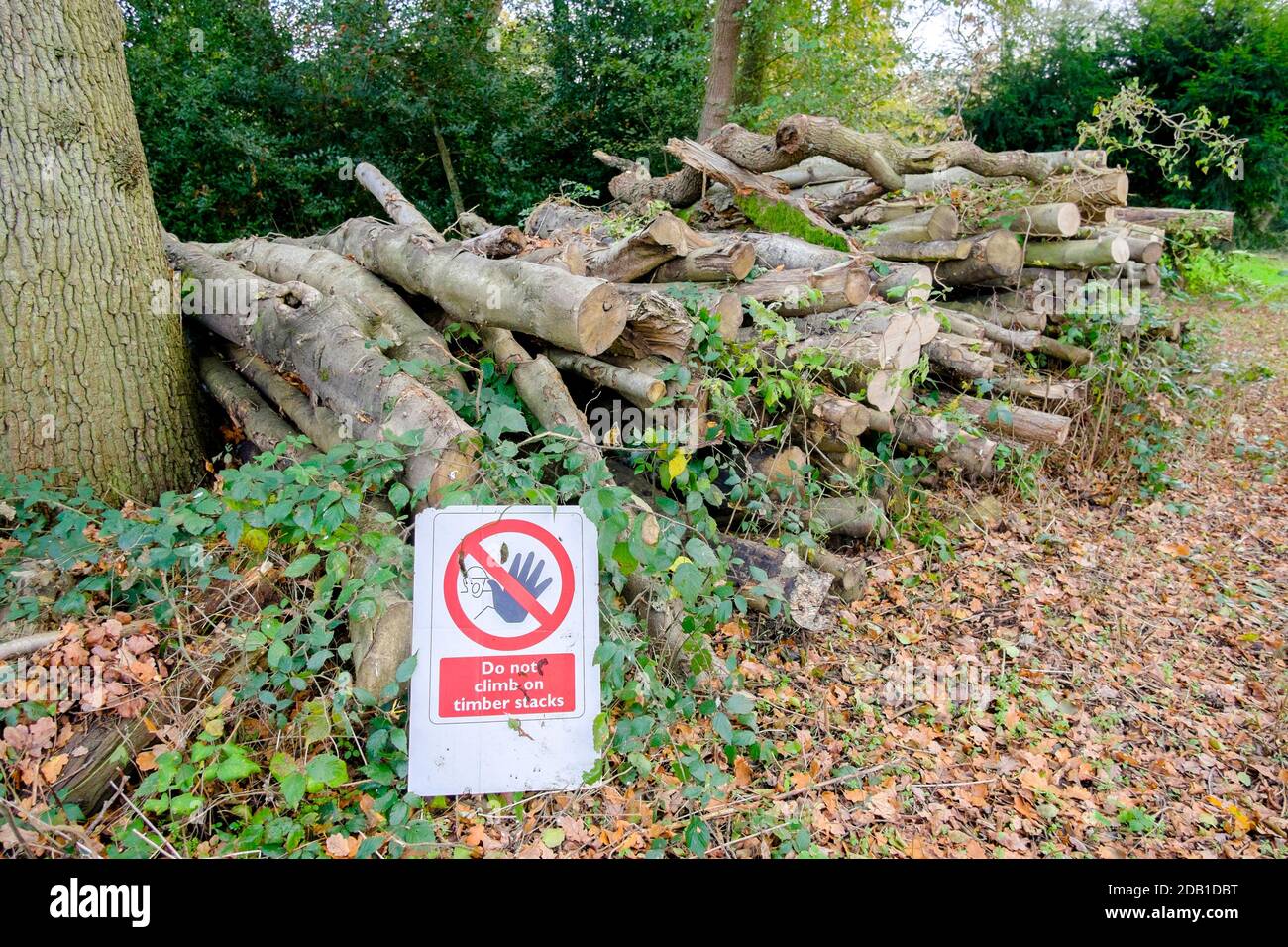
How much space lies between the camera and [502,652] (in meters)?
2.72

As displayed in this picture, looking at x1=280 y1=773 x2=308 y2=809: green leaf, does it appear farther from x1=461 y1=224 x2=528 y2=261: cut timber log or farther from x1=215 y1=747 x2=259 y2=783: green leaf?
x1=461 y1=224 x2=528 y2=261: cut timber log

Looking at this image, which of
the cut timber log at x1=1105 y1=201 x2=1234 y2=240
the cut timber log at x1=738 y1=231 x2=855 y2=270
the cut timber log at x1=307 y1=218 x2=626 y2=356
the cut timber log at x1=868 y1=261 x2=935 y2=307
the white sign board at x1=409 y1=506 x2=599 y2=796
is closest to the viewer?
the white sign board at x1=409 y1=506 x2=599 y2=796

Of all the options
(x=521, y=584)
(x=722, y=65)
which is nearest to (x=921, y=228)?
(x=521, y=584)

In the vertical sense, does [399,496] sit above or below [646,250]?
below

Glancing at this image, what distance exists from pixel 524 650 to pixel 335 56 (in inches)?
400

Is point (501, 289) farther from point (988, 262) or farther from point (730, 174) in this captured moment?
point (988, 262)

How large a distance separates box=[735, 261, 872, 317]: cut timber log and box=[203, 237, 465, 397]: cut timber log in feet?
5.83

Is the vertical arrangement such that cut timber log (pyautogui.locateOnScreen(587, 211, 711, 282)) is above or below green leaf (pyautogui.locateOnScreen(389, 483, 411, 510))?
above

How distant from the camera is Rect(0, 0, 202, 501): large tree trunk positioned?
3.57 meters

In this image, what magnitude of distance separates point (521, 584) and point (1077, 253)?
525 cm

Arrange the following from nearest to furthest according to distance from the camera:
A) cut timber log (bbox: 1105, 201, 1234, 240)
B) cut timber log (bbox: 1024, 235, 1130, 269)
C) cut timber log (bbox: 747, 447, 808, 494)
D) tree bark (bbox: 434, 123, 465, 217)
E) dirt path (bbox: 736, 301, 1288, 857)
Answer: dirt path (bbox: 736, 301, 1288, 857), cut timber log (bbox: 747, 447, 808, 494), cut timber log (bbox: 1024, 235, 1130, 269), cut timber log (bbox: 1105, 201, 1234, 240), tree bark (bbox: 434, 123, 465, 217)

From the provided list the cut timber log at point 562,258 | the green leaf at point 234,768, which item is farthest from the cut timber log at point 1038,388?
the green leaf at point 234,768

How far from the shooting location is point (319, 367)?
390 centimetres

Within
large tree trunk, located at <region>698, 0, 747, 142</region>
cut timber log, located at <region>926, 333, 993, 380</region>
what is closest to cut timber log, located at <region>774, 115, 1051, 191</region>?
cut timber log, located at <region>926, 333, 993, 380</region>
